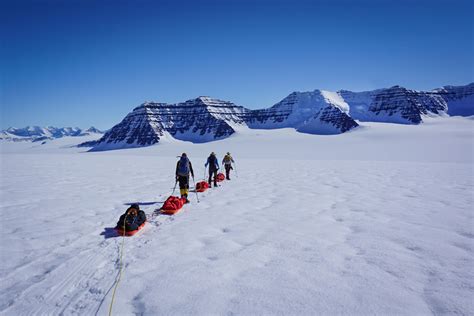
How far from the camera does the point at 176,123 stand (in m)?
179

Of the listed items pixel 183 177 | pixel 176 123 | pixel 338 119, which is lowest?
pixel 183 177

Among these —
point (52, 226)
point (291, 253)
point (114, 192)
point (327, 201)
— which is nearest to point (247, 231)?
point (291, 253)

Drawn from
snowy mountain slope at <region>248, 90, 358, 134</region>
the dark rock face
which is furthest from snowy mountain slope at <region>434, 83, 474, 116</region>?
the dark rock face

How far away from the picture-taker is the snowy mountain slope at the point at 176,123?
157 m

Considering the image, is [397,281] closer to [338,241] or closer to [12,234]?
[338,241]

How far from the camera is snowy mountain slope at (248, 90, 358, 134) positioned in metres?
145

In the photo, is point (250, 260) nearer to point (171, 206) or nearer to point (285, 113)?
point (171, 206)

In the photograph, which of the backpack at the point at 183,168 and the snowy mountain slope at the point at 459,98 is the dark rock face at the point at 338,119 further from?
the backpack at the point at 183,168

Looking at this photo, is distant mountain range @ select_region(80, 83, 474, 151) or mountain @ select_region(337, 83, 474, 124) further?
mountain @ select_region(337, 83, 474, 124)

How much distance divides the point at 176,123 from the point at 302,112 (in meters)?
84.2

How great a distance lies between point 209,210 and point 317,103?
17912cm

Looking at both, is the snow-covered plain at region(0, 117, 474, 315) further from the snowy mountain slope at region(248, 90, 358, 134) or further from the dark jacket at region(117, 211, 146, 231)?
the snowy mountain slope at region(248, 90, 358, 134)

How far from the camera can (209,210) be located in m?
9.32

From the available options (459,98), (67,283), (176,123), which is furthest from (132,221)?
(459,98)
